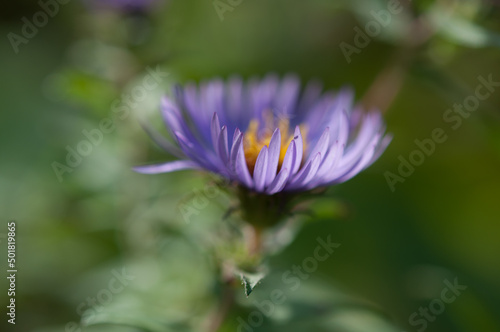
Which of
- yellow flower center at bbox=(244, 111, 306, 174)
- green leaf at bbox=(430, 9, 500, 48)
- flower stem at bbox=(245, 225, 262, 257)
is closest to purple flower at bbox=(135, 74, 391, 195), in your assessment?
yellow flower center at bbox=(244, 111, 306, 174)

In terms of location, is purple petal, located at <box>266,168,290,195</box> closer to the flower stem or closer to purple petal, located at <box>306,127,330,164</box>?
purple petal, located at <box>306,127,330,164</box>

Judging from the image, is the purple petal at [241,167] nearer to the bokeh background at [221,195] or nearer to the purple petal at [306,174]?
the purple petal at [306,174]

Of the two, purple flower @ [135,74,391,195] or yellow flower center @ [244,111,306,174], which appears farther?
yellow flower center @ [244,111,306,174]

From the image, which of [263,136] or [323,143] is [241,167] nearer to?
[323,143]

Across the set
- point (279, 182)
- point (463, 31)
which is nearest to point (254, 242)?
point (279, 182)

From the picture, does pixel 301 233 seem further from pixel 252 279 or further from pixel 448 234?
pixel 252 279

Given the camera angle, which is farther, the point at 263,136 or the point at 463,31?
the point at 463,31
